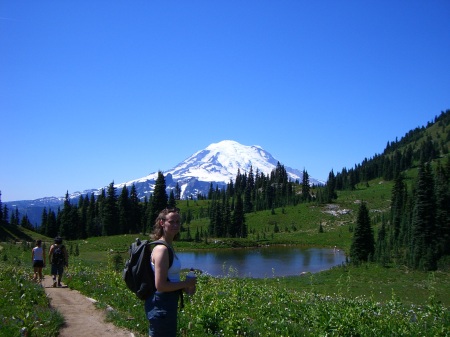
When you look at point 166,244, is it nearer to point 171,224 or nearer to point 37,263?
point 171,224

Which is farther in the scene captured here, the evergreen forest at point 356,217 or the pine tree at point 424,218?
the evergreen forest at point 356,217

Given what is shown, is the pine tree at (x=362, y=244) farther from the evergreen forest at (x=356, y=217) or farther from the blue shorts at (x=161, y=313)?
the blue shorts at (x=161, y=313)

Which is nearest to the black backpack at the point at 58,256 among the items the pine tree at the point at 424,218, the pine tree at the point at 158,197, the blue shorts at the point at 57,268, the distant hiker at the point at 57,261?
the distant hiker at the point at 57,261

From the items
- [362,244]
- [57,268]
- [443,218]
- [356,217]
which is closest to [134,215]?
[356,217]

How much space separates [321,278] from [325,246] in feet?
157

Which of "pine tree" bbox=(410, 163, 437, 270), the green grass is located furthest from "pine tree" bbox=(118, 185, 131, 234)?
the green grass

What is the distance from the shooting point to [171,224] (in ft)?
18.3

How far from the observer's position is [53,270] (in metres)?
17.1

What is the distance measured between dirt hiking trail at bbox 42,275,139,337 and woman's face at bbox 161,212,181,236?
4.76 metres

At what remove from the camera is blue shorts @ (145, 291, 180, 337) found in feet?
17.7

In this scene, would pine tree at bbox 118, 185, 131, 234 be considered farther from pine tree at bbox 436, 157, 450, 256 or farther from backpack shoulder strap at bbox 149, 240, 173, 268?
backpack shoulder strap at bbox 149, 240, 173, 268

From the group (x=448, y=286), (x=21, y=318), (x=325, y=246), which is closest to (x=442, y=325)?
(x=21, y=318)

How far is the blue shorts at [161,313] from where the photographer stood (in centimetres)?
540

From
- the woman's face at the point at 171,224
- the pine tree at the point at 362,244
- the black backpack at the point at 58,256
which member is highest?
the woman's face at the point at 171,224
